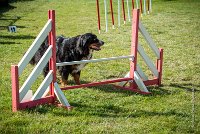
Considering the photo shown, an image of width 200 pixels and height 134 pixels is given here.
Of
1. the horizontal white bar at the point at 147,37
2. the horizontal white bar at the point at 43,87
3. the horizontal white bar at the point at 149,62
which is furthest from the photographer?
the horizontal white bar at the point at 149,62

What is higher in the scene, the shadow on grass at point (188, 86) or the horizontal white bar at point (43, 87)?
the horizontal white bar at point (43, 87)

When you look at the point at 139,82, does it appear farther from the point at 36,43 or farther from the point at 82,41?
the point at 36,43

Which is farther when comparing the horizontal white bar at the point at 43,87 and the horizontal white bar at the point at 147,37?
the horizontal white bar at the point at 147,37

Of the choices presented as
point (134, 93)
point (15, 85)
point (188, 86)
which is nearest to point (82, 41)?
point (134, 93)

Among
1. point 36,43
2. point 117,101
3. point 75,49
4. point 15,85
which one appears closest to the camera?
point 15,85

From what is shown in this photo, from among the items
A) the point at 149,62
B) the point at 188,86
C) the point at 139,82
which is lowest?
the point at 188,86

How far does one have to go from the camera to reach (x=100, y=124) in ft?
15.0

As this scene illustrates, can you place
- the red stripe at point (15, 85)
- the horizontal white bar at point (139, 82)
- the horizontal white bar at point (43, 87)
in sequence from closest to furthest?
the red stripe at point (15, 85), the horizontal white bar at point (43, 87), the horizontal white bar at point (139, 82)

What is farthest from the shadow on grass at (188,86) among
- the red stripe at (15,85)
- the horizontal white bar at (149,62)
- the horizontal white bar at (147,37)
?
the red stripe at (15,85)

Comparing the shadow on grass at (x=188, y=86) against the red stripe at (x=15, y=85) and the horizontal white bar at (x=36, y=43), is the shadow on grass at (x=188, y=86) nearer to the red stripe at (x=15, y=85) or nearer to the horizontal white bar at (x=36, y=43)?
the horizontal white bar at (x=36, y=43)

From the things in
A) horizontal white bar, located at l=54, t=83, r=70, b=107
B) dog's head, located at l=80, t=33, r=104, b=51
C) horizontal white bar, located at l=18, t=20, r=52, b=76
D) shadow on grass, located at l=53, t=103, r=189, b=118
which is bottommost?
shadow on grass, located at l=53, t=103, r=189, b=118

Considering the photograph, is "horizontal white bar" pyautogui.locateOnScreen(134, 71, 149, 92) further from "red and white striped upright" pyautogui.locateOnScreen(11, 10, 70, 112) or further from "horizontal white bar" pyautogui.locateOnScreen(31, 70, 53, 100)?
"horizontal white bar" pyautogui.locateOnScreen(31, 70, 53, 100)

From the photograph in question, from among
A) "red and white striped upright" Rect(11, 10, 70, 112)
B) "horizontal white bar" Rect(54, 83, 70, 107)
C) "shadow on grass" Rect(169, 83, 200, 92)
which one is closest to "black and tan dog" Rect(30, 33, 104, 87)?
"red and white striped upright" Rect(11, 10, 70, 112)

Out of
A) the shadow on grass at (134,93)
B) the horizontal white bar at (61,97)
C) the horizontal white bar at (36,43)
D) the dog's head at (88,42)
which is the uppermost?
the horizontal white bar at (36,43)
